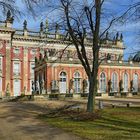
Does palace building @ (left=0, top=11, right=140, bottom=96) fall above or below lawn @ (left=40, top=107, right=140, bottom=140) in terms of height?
above

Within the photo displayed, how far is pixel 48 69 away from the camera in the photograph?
60469mm

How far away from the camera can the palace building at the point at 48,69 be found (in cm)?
6131

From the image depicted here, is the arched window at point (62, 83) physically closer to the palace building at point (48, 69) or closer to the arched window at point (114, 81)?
the palace building at point (48, 69)

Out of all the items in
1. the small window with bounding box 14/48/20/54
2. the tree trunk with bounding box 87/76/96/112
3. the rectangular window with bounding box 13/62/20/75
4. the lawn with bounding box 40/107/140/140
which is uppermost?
the small window with bounding box 14/48/20/54

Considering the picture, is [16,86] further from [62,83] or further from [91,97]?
[91,97]

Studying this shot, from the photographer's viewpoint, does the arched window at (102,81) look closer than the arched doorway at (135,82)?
Yes

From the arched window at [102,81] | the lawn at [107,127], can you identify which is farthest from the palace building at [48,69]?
the lawn at [107,127]

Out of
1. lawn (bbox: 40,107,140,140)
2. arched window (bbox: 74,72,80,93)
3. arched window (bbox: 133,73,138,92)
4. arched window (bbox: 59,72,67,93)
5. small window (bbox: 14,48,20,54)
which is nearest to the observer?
lawn (bbox: 40,107,140,140)

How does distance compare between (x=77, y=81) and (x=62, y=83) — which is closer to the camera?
(x=62, y=83)

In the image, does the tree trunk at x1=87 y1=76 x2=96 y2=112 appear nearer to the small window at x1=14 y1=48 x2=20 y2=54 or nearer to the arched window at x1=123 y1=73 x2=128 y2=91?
the arched window at x1=123 y1=73 x2=128 y2=91

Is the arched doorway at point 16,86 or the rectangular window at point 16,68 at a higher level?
the rectangular window at point 16,68

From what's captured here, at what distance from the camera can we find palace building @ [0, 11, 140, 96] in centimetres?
6131

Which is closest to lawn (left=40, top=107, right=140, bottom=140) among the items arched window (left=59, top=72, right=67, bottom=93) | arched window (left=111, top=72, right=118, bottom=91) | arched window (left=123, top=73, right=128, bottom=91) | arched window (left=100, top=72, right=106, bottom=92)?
arched window (left=59, top=72, right=67, bottom=93)

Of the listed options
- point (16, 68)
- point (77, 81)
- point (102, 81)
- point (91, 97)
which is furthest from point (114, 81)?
point (91, 97)
